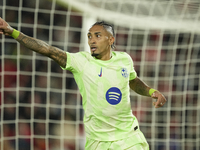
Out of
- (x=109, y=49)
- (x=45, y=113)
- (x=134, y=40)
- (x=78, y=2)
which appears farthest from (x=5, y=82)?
(x=109, y=49)

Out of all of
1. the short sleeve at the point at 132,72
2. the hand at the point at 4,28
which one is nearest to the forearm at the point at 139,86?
the short sleeve at the point at 132,72

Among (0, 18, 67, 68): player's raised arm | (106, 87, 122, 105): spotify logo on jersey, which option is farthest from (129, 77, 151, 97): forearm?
(0, 18, 67, 68): player's raised arm

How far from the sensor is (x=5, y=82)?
5074 mm

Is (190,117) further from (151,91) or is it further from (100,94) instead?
(100,94)

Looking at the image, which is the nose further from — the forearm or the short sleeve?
the forearm

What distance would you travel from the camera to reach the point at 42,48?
2.12m

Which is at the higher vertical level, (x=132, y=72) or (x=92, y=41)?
(x=92, y=41)

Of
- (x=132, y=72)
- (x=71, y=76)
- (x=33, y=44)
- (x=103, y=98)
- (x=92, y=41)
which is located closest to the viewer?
(x=33, y=44)

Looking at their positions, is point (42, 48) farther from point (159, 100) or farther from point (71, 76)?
point (71, 76)

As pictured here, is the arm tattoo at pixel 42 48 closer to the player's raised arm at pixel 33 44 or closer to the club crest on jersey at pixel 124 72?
the player's raised arm at pixel 33 44

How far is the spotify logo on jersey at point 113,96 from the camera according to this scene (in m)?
2.27

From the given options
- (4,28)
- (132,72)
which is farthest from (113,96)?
(4,28)

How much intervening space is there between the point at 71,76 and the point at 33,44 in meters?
2.78

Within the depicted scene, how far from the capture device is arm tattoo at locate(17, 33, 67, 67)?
2.07 metres
